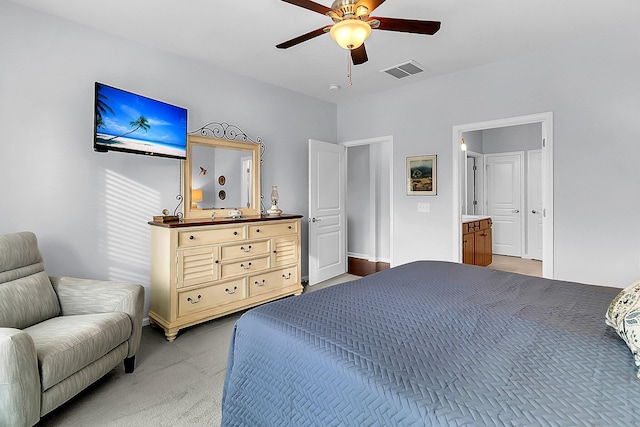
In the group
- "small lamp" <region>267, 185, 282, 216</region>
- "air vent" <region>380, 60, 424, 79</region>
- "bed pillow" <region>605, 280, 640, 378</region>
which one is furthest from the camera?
"small lamp" <region>267, 185, 282, 216</region>

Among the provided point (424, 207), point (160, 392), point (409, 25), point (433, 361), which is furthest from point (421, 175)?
point (160, 392)

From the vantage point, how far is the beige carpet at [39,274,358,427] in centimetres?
179

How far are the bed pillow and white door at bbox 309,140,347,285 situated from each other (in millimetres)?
3491

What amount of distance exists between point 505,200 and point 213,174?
5634 millimetres

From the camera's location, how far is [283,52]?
3.25 meters

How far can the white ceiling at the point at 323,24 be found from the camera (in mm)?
2473

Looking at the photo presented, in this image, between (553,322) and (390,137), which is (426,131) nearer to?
(390,137)

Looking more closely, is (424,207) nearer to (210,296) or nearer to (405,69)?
(405,69)

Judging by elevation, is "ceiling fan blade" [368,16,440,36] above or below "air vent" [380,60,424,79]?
below

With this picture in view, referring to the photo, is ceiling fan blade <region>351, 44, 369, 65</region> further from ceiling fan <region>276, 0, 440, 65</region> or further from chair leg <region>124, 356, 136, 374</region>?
chair leg <region>124, 356, 136, 374</region>

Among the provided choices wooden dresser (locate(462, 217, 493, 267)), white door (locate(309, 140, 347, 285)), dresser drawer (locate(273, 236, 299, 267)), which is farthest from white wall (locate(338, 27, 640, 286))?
dresser drawer (locate(273, 236, 299, 267))

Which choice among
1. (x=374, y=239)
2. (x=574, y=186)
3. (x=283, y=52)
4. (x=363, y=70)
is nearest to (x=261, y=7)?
(x=283, y=52)

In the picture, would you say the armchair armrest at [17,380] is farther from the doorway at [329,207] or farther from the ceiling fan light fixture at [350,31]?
the doorway at [329,207]

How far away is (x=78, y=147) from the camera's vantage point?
8.91 feet
